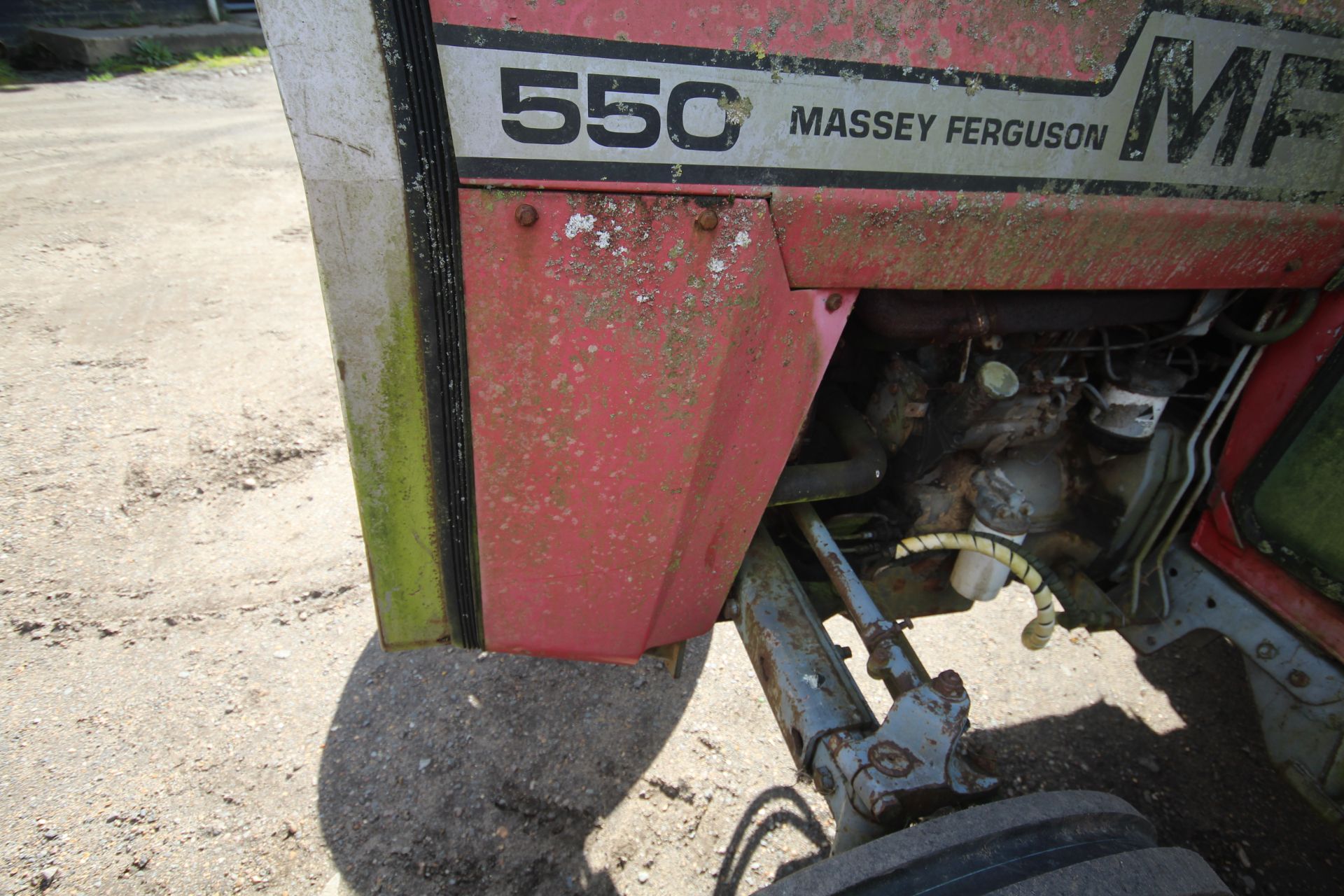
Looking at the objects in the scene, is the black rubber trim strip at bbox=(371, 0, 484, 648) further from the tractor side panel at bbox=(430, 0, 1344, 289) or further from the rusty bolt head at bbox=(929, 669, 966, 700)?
the rusty bolt head at bbox=(929, 669, 966, 700)

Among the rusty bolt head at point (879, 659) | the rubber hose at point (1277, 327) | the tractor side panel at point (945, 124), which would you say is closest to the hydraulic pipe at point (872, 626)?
the rusty bolt head at point (879, 659)

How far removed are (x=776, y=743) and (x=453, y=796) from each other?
858 millimetres

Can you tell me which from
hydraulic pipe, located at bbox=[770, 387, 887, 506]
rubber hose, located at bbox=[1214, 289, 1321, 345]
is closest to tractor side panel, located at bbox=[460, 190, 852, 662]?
hydraulic pipe, located at bbox=[770, 387, 887, 506]

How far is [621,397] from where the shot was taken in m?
1.16

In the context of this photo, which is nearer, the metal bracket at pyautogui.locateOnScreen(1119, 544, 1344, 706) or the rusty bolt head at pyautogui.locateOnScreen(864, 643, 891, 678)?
the rusty bolt head at pyautogui.locateOnScreen(864, 643, 891, 678)

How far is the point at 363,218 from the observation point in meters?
0.99

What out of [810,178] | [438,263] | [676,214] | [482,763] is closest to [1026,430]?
[810,178]

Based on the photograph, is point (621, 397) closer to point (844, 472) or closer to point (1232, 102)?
point (844, 472)

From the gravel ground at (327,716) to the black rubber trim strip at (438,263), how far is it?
81 cm

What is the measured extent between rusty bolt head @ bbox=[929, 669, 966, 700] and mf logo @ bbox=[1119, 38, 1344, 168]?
0.87 m

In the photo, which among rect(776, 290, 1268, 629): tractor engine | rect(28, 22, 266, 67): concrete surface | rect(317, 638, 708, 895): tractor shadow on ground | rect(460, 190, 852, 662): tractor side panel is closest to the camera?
rect(460, 190, 852, 662): tractor side panel

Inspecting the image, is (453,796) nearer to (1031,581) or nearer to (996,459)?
(1031,581)

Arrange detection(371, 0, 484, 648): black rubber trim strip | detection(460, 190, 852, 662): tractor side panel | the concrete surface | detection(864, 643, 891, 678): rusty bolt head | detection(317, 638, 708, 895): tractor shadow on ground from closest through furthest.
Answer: detection(371, 0, 484, 648): black rubber trim strip, detection(460, 190, 852, 662): tractor side panel, detection(864, 643, 891, 678): rusty bolt head, detection(317, 638, 708, 895): tractor shadow on ground, the concrete surface

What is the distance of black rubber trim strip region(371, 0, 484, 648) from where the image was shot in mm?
902
